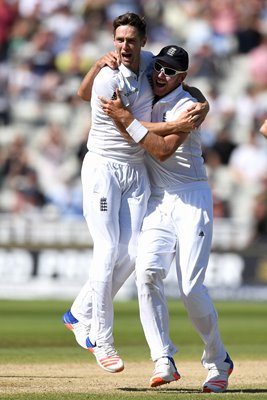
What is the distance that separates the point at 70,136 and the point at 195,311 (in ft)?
41.1

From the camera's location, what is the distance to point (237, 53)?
19516 millimetres

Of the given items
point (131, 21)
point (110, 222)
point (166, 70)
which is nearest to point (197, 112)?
point (166, 70)

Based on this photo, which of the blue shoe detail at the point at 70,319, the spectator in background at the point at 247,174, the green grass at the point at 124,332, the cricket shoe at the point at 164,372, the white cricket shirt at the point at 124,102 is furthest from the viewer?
the spectator in background at the point at 247,174

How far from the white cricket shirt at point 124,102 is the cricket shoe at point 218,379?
4.77 ft

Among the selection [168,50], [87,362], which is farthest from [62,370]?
[168,50]

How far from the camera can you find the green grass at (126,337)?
6.73 meters

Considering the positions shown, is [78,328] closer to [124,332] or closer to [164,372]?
[164,372]

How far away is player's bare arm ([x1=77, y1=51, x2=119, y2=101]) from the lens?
23.5ft

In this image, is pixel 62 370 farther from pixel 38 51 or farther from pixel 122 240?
pixel 38 51

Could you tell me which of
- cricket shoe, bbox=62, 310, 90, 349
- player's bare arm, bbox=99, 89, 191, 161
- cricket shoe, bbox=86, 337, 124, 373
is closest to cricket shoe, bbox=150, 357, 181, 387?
cricket shoe, bbox=86, 337, 124, 373

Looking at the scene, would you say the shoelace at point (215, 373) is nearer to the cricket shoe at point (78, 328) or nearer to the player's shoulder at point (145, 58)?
the cricket shoe at point (78, 328)

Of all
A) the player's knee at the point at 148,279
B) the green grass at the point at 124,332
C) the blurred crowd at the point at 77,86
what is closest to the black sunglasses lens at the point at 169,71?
the player's knee at the point at 148,279

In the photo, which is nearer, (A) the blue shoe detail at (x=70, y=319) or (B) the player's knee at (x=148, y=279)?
(B) the player's knee at (x=148, y=279)

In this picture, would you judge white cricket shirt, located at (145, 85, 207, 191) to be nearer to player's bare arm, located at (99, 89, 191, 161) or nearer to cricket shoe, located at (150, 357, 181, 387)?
player's bare arm, located at (99, 89, 191, 161)
